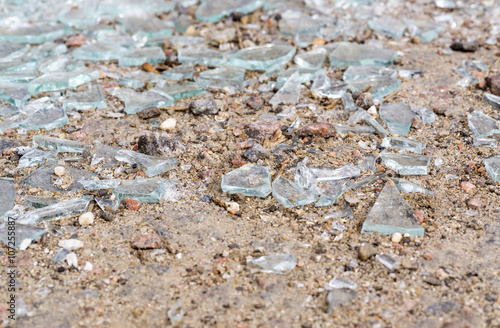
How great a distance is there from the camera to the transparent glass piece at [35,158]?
230 centimetres

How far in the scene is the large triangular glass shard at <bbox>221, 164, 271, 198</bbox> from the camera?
2.11 m

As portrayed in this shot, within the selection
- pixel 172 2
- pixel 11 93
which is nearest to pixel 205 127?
pixel 11 93

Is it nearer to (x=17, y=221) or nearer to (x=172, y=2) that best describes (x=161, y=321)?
(x=17, y=221)

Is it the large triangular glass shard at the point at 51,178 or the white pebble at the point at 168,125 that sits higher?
the white pebble at the point at 168,125

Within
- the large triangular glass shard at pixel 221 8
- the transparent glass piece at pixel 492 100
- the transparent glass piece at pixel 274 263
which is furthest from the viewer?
the large triangular glass shard at pixel 221 8

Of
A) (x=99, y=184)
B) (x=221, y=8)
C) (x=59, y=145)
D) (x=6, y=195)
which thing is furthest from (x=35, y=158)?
(x=221, y=8)

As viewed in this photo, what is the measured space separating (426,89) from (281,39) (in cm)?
108

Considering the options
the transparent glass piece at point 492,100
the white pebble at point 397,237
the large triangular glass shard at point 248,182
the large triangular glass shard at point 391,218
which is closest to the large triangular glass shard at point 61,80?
the large triangular glass shard at point 248,182

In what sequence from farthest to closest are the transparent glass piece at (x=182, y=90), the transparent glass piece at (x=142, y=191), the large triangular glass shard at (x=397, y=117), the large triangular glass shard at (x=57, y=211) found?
1. the transparent glass piece at (x=182, y=90)
2. the large triangular glass shard at (x=397, y=117)
3. the transparent glass piece at (x=142, y=191)
4. the large triangular glass shard at (x=57, y=211)

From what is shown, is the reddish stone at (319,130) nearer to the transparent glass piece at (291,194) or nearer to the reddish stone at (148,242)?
the transparent glass piece at (291,194)

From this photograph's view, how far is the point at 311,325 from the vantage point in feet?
5.08

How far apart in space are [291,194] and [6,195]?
1.19m

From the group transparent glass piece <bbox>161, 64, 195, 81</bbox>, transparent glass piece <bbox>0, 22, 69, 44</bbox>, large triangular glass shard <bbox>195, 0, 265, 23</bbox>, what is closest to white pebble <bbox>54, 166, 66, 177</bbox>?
transparent glass piece <bbox>161, 64, 195, 81</bbox>

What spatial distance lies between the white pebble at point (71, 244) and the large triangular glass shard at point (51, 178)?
35cm
